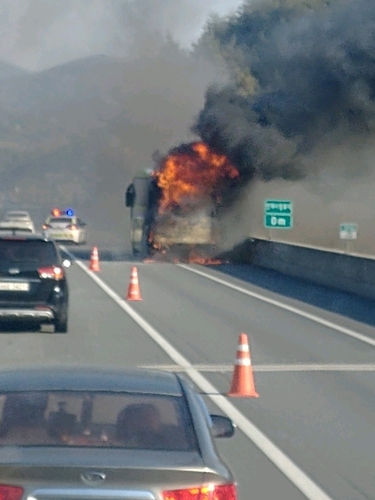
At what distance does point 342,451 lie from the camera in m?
9.87

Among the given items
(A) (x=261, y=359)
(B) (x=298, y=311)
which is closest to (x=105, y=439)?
(A) (x=261, y=359)

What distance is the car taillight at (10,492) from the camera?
15.4 feet

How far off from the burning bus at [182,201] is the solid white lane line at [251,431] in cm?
2088

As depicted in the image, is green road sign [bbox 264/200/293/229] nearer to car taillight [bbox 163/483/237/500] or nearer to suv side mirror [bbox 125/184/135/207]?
suv side mirror [bbox 125/184/135/207]

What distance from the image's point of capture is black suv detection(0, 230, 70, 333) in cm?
1886

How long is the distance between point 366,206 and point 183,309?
29785 mm

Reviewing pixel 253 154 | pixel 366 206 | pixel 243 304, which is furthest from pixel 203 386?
pixel 366 206

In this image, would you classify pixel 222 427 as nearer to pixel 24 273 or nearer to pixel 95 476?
pixel 95 476

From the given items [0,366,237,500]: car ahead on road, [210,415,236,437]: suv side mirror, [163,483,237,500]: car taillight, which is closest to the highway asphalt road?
[210,415,236,437]: suv side mirror

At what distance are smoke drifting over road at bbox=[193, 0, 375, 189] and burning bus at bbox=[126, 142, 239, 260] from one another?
1.64 m

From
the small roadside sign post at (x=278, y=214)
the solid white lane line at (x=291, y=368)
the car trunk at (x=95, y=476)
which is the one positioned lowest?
the solid white lane line at (x=291, y=368)

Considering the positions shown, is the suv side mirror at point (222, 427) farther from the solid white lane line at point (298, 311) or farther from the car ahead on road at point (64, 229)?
the car ahead on road at point (64, 229)

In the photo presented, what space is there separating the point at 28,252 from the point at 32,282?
60cm

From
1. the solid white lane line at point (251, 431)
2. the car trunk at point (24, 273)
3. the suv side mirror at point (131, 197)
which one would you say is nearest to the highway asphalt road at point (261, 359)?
the solid white lane line at point (251, 431)
